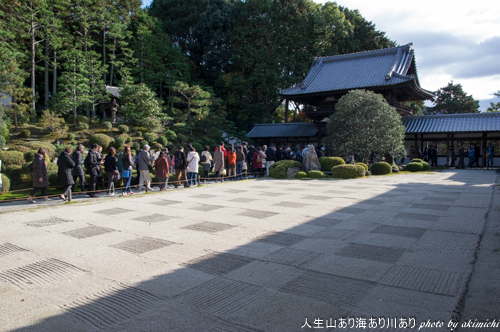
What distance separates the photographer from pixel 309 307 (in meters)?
3.10

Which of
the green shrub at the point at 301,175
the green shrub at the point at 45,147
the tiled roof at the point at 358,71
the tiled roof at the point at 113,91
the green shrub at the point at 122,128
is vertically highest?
the tiled roof at the point at 358,71

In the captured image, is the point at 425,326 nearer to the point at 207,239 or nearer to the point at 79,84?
the point at 207,239

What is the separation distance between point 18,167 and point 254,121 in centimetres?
2190

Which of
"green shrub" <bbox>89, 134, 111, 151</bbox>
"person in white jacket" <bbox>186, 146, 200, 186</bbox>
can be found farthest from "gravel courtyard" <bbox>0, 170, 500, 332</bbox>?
"green shrub" <bbox>89, 134, 111, 151</bbox>

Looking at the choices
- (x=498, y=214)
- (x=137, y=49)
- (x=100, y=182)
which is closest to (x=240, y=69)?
(x=137, y=49)

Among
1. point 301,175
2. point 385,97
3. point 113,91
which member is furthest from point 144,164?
point 385,97

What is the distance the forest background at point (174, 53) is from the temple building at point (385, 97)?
395 cm

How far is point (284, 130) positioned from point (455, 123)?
12.9m

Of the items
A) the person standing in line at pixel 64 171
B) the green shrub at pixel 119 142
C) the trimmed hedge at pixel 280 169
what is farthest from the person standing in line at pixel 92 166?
the green shrub at pixel 119 142

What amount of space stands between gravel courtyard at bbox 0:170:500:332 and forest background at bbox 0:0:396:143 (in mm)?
17587

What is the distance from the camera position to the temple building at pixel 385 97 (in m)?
21.8

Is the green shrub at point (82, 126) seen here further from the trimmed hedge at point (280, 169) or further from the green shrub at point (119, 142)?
the trimmed hedge at point (280, 169)

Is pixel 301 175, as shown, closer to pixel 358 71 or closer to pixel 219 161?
pixel 219 161

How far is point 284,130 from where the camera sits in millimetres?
29047
